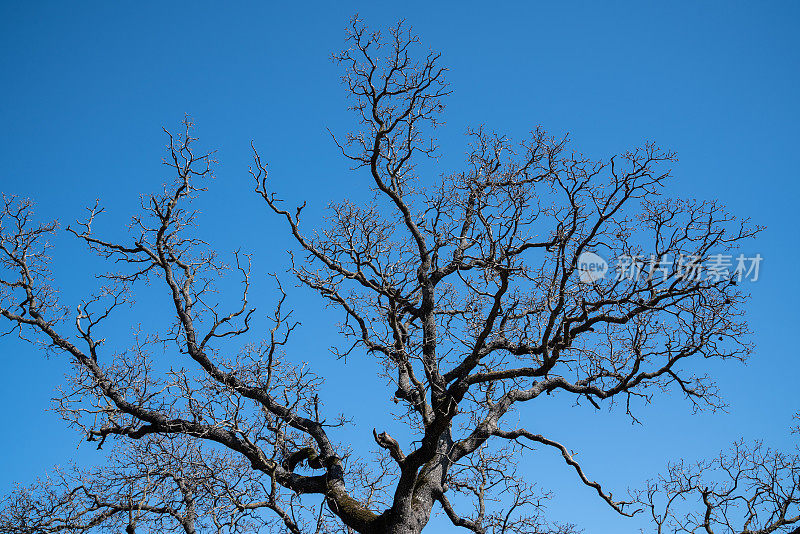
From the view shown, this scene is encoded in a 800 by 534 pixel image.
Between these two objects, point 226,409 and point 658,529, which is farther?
point 658,529

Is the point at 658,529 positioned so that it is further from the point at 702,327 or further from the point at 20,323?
the point at 20,323

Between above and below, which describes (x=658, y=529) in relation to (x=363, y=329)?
below

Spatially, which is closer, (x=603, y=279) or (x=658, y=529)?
(x=603, y=279)

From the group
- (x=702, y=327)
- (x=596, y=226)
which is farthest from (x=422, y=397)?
(x=702, y=327)

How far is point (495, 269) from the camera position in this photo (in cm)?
897

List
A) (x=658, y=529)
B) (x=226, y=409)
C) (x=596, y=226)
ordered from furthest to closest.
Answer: (x=658, y=529)
(x=226, y=409)
(x=596, y=226)

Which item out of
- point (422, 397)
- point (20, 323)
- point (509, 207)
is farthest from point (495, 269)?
point (20, 323)

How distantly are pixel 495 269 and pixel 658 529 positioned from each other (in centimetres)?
512

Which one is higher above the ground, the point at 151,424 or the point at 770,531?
the point at 151,424

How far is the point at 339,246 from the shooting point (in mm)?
10531

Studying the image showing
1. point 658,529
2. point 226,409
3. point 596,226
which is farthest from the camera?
point 658,529

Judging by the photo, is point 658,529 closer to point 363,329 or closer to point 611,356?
point 611,356

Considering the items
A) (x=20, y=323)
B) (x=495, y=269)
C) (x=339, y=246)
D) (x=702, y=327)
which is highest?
(x=20, y=323)

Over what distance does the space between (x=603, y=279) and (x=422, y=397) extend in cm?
306
